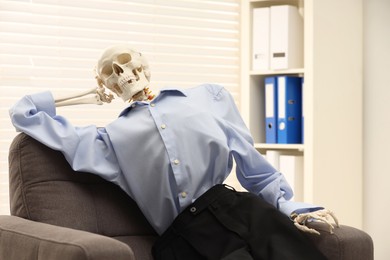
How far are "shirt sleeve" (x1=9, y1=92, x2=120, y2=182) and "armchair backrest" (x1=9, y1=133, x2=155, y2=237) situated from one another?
5cm

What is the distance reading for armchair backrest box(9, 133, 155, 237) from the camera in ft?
7.67

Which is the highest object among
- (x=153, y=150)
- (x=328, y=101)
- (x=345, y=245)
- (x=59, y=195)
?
(x=328, y=101)

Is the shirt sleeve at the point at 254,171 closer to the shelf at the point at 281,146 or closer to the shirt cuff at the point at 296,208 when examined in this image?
the shirt cuff at the point at 296,208

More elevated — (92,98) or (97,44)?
(97,44)

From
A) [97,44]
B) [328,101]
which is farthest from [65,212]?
[328,101]

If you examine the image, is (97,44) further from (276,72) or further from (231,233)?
(231,233)

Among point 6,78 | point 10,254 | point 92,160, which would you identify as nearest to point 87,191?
point 92,160

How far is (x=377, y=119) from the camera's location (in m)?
3.92

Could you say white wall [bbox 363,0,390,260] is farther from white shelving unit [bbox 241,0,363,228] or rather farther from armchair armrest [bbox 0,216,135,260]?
armchair armrest [bbox 0,216,135,260]

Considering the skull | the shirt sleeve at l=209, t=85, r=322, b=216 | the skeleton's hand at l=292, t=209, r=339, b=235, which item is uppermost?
the skull

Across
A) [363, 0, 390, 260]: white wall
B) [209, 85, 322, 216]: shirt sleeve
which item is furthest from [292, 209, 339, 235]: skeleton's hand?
[363, 0, 390, 260]: white wall

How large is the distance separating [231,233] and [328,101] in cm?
160

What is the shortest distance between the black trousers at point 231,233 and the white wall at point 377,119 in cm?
172

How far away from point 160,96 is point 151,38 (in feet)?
4.13
